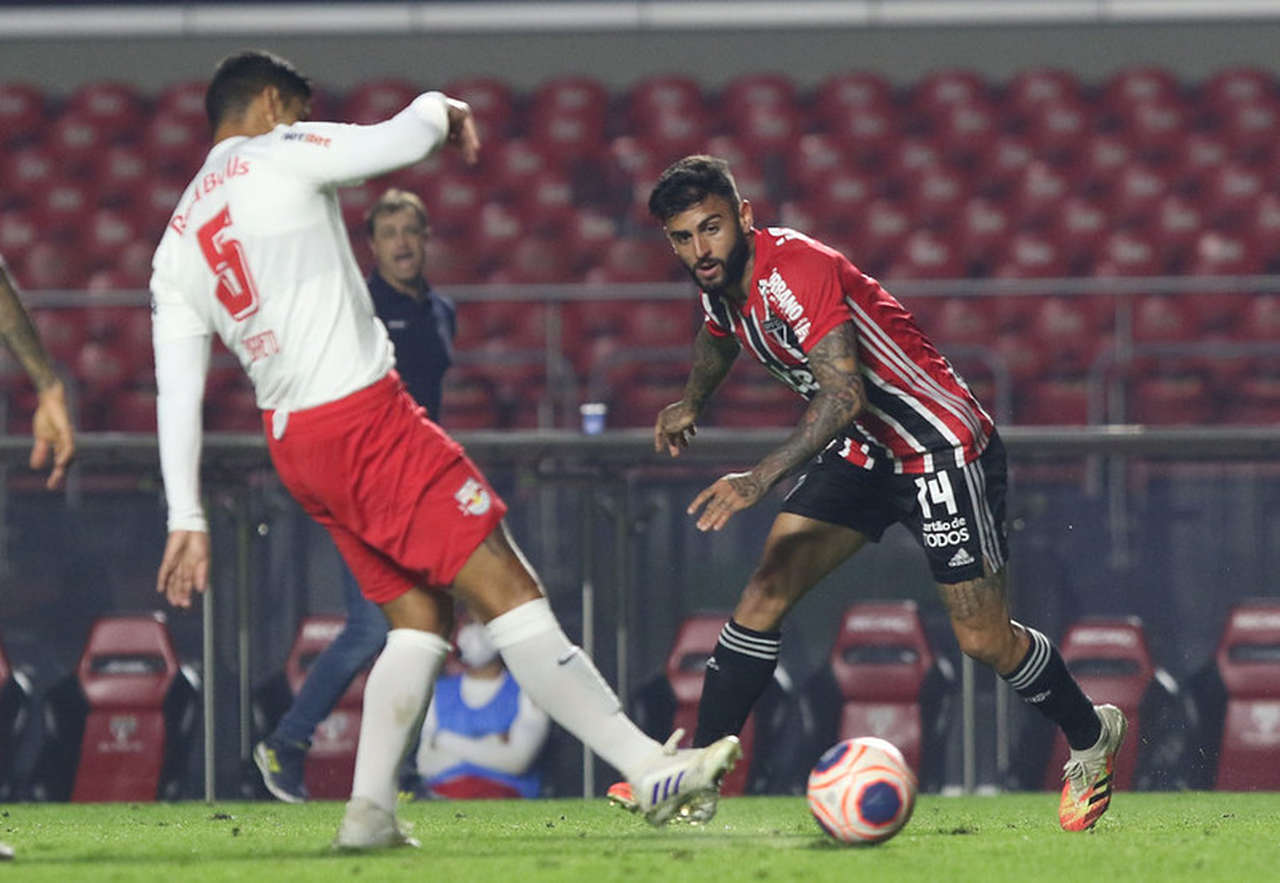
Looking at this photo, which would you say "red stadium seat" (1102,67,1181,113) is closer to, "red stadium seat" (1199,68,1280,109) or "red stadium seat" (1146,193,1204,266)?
"red stadium seat" (1199,68,1280,109)

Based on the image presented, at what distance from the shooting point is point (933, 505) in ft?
17.8

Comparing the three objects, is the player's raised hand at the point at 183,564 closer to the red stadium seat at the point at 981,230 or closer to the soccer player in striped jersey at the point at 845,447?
the soccer player in striped jersey at the point at 845,447

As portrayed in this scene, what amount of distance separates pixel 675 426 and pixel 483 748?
2541mm

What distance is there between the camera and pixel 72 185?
41.0 feet

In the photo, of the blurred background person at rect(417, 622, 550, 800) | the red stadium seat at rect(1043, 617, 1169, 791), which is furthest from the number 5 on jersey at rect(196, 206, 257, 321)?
the red stadium seat at rect(1043, 617, 1169, 791)

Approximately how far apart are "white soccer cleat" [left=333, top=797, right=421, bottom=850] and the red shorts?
0.51 metres

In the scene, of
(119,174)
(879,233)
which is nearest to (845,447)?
(879,233)

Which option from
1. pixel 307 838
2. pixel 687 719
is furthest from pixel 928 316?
pixel 307 838

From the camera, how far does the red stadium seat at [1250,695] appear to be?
771 cm

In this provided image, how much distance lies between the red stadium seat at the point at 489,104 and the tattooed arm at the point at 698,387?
282 inches

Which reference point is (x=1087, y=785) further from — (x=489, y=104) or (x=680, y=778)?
(x=489, y=104)

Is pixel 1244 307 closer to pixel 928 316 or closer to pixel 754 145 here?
pixel 928 316

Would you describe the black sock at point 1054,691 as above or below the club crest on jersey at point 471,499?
below

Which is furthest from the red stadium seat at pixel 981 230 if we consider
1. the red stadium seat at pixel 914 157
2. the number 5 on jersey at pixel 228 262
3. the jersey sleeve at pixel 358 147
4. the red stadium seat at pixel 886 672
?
the number 5 on jersey at pixel 228 262
